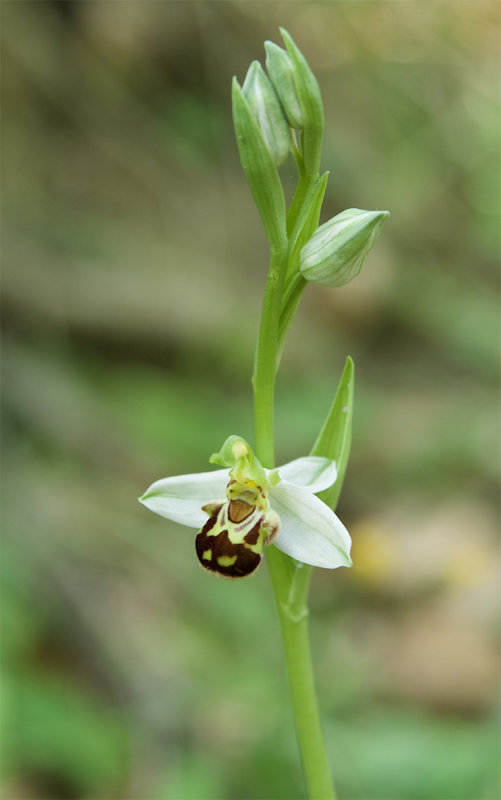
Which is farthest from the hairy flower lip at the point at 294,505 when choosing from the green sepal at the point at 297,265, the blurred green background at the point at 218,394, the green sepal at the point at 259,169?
the blurred green background at the point at 218,394

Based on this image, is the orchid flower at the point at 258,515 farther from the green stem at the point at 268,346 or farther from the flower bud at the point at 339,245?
the flower bud at the point at 339,245

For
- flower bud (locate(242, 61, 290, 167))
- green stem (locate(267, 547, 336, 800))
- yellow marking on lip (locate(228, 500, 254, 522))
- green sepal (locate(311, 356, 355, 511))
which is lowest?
green stem (locate(267, 547, 336, 800))

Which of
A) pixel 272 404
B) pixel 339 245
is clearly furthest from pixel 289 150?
pixel 272 404

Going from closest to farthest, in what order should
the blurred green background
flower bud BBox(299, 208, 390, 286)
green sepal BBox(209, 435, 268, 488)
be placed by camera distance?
flower bud BBox(299, 208, 390, 286)
green sepal BBox(209, 435, 268, 488)
the blurred green background

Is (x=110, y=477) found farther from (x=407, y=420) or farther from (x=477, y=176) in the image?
(x=477, y=176)

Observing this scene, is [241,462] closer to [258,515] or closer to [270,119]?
[258,515]

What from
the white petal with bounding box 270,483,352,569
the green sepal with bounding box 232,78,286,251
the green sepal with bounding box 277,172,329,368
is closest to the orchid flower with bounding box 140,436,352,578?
the white petal with bounding box 270,483,352,569

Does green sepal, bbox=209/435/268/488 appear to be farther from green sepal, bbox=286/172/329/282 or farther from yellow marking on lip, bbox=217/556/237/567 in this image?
green sepal, bbox=286/172/329/282
